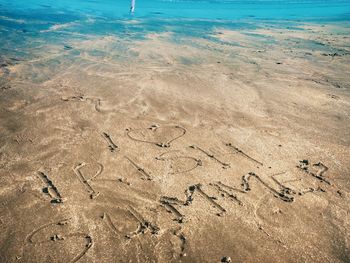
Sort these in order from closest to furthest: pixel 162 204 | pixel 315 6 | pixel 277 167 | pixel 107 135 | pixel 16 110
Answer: pixel 162 204
pixel 277 167
pixel 107 135
pixel 16 110
pixel 315 6

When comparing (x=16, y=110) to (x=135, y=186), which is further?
(x=16, y=110)

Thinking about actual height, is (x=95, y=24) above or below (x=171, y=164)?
below

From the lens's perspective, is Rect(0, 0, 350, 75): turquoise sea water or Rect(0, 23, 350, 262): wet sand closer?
Rect(0, 23, 350, 262): wet sand

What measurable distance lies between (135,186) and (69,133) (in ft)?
8.19

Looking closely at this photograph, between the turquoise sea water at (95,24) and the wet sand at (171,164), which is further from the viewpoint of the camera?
the turquoise sea water at (95,24)

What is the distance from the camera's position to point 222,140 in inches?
274

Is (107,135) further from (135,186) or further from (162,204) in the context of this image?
(162,204)

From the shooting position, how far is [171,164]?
6.05 meters

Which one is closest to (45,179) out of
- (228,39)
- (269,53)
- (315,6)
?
(269,53)

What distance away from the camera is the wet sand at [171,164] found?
4.37 metres

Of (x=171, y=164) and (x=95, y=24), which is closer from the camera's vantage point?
(x=171, y=164)

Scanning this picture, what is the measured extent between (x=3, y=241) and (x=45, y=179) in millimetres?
1379

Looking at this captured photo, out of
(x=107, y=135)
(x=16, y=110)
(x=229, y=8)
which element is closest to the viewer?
(x=107, y=135)

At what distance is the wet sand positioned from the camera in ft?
14.3
